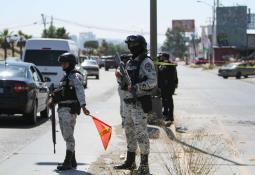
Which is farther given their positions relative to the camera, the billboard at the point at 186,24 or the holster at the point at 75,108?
the billboard at the point at 186,24

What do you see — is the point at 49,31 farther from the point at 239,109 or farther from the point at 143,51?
the point at 143,51

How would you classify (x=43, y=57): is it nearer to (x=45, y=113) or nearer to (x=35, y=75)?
(x=45, y=113)

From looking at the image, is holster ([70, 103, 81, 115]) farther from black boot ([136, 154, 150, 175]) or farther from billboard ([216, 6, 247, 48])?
billboard ([216, 6, 247, 48])

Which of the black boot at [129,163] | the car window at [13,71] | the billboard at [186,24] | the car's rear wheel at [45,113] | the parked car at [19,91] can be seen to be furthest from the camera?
the billboard at [186,24]

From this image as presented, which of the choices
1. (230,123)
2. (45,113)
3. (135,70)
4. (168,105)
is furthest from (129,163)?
(45,113)

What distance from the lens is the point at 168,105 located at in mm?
15078

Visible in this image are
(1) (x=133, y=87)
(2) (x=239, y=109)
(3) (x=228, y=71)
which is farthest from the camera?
(3) (x=228, y=71)

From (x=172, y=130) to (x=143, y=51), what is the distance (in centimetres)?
513

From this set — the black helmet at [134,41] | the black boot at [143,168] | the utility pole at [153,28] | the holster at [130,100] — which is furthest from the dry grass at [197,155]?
the utility pole at [153,28]

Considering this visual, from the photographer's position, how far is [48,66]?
89.4 ft

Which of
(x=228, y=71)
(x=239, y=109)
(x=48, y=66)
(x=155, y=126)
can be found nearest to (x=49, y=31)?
(x=228, y=71)

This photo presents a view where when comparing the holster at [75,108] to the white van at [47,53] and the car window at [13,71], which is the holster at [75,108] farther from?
the white van at [47,53]

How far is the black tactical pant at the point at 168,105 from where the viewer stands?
15.0 metres

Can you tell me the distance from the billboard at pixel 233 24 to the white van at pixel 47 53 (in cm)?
8786
